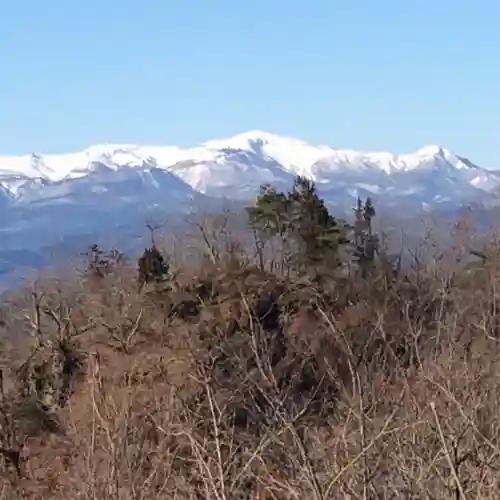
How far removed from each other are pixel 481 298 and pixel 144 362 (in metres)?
10.2

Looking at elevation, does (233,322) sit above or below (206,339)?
above

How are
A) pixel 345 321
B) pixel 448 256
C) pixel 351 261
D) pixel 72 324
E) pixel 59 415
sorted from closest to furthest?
pixel 59 415, pixel 345 321, pixel 72 324, pixel 351 261, pixel 448 256

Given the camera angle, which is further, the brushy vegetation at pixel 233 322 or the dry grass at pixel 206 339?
the brushy vegetation at pixel 233 322

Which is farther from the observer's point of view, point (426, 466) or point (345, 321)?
point (345, 321)

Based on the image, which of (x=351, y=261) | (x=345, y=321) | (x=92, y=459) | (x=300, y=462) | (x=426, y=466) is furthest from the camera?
(x=351, y=261)

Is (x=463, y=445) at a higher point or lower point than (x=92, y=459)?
higher

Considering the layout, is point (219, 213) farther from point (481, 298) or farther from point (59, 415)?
point (59, 415)

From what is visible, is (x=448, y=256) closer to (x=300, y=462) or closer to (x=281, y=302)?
(x=281, y=302)

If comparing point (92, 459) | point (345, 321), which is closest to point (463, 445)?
point (92, 459)

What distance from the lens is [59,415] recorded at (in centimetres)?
2395

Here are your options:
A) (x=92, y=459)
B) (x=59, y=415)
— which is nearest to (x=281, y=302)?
(x=59, y=415)

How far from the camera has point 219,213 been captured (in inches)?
1531

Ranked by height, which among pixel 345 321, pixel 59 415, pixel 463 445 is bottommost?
pixel 59 415

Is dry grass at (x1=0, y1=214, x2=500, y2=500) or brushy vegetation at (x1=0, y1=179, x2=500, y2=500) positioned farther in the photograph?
brushy vegetation at (x1=0, y1=179, x2=500, y2=500)
